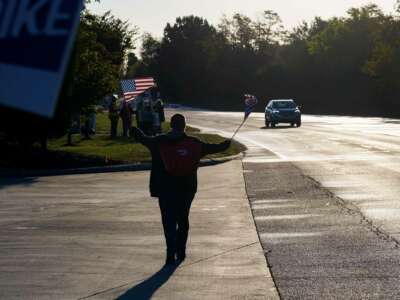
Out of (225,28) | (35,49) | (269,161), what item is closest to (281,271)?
(35,49)

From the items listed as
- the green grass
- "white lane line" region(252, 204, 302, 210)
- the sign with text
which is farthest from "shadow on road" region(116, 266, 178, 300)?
the green grass

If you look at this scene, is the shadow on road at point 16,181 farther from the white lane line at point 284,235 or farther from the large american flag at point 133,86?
the large american flag at point 133,86

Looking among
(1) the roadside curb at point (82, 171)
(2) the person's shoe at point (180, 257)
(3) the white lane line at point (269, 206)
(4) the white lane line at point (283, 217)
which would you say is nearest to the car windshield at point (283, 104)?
(1) the roadside curb at point (82, 171)

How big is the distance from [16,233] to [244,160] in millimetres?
16831

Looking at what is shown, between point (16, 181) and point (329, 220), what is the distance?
11.7 m

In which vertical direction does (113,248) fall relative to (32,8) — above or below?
below

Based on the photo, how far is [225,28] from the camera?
160m

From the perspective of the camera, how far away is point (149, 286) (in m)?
9.03

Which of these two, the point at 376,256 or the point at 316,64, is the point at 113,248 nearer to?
the point at 376,256

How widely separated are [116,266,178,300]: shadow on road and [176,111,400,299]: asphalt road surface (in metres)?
1.11

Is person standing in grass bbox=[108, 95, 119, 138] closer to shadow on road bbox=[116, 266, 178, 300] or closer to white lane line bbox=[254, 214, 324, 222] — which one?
white lane line bbox=[254, 214, 324, 222]

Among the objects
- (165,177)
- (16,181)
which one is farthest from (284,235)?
(16,181)

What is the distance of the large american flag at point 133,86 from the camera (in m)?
37.0

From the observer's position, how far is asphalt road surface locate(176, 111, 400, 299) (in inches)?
358
